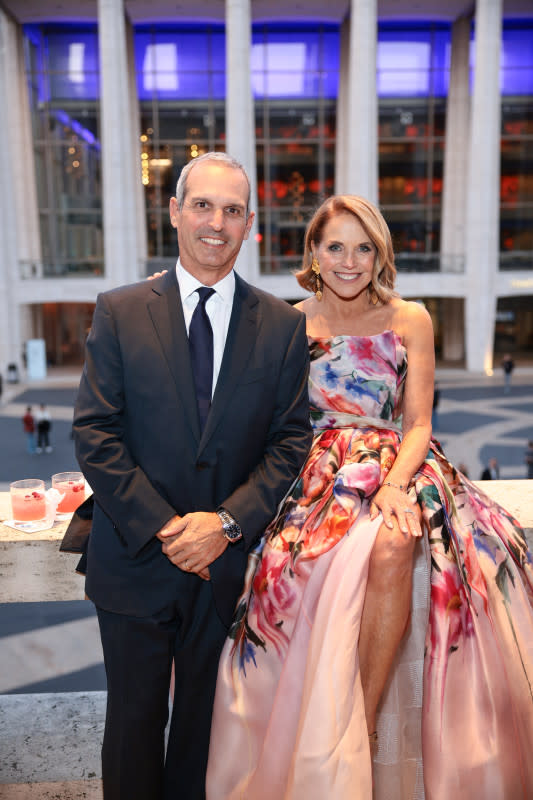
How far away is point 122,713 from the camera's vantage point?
2.97 meters

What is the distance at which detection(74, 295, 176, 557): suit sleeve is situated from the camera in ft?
9.19

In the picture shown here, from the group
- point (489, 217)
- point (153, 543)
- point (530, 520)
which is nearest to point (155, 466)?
point (153, 543)

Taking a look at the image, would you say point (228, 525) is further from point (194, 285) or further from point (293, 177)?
point (293, 177)

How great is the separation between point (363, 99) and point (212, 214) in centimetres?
2876

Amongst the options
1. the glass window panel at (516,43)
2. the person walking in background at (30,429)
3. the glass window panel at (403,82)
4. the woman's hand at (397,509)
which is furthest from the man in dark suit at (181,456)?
the glass window panel at (516,43)

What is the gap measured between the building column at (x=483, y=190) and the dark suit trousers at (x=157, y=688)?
29.6m

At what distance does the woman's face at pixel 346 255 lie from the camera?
3549mm

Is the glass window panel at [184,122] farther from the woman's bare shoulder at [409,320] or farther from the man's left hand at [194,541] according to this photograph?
the man's left hand at [194,541]

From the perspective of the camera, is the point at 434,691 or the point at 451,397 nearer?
the point at 434,691

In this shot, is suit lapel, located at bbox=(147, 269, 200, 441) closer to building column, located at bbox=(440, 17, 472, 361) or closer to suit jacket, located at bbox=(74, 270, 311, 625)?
suit jacket, located at bbox=(74, 270, 311, 625)

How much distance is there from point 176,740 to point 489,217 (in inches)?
1208

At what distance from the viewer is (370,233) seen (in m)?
3.53

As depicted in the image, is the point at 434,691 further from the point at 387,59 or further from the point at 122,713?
the point at 387,59

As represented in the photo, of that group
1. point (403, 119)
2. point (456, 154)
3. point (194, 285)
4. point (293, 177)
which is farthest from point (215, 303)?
point (403, 119)
